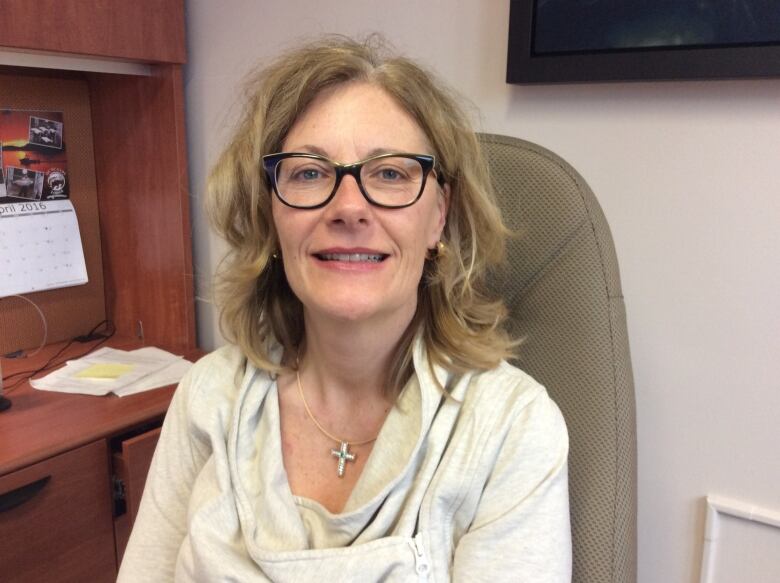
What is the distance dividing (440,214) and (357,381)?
292 millimetres

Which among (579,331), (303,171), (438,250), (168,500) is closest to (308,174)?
(303,171)

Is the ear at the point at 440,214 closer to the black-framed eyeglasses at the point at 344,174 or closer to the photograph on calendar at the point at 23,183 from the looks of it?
the black-framed eyeglasses at the point at 344,174

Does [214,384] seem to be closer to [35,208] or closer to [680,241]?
[680,241]

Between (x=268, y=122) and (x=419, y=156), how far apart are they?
0.81ft

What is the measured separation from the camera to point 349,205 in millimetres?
847

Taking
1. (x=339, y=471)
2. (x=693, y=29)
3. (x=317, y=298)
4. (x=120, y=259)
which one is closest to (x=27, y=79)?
(x=120, y=259)

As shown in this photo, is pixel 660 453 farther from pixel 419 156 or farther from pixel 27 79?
pixel 27 79

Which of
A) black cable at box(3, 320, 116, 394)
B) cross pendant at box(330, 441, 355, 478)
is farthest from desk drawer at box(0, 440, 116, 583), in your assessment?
cross pendant at box(330, 441, 355, 478)

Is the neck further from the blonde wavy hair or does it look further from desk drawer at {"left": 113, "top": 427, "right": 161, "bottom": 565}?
desk drawer at {"left": 113, "top": 427, "right": 161, "bottom": 565}

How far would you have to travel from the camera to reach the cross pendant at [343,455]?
977mm

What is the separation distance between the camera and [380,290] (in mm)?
872

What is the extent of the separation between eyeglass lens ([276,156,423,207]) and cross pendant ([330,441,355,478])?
38 cm

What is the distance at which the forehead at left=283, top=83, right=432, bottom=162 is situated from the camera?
0.88 meters

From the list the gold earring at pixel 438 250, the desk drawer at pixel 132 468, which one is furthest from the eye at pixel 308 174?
the desk drawer at pixel 132 468
